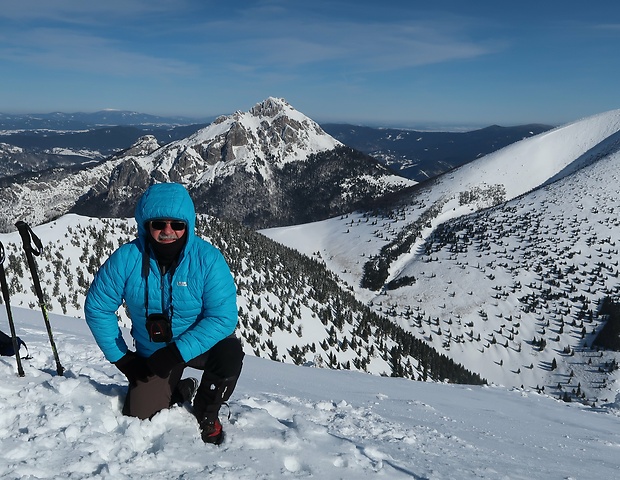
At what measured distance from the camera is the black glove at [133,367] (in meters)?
4.43

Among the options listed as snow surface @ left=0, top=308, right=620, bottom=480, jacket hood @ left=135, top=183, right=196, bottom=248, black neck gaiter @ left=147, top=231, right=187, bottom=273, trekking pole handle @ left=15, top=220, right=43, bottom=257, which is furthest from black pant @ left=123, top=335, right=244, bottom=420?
trekking pole handle @ left=15, top=220, right=43, bottom=257

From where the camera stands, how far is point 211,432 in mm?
4328

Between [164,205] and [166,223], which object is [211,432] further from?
[164,205]

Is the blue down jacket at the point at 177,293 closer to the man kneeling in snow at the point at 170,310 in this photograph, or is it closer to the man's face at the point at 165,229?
the man kneeling in snow at the point at 170,310

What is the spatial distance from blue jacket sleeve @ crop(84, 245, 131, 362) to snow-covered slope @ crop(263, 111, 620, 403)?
38462 millimetres

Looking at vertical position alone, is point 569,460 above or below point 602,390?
above

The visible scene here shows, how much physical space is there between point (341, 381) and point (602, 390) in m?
33.0

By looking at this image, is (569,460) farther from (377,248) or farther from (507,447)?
(377,248)

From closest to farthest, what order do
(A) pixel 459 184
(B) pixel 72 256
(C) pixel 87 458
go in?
(C) pixel 87 458, (B) pixel 72 256, (A) pixel 459 184

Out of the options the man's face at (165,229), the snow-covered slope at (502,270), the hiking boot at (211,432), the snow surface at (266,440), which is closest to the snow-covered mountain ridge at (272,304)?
the snow-covered slope at (502,270)

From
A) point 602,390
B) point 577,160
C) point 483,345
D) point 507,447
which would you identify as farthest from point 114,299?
point 577,160

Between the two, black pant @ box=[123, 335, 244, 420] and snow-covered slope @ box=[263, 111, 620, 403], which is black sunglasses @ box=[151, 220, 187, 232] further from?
snow-covered slope @ box=[263, 111, 620, 403]

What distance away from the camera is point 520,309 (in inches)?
1852

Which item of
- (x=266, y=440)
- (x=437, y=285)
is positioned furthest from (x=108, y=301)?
(x=437, y=285)
